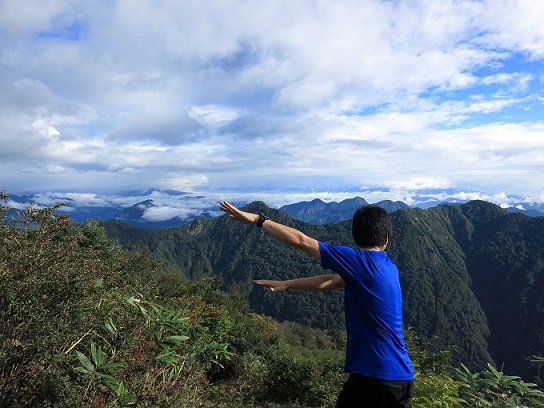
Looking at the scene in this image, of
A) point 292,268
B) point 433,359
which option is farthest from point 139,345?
point 292,268

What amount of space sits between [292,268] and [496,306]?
79898 mm

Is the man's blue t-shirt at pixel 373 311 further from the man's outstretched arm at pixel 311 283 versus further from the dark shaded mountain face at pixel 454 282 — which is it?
the dark shaded mountain face at pixel 454 282

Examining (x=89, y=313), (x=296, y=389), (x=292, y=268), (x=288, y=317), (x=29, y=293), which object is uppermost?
(x=29, y=293)

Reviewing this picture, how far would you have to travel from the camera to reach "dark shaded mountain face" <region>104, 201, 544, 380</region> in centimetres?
12312

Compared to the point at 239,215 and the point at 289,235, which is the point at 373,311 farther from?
the point at 239,215

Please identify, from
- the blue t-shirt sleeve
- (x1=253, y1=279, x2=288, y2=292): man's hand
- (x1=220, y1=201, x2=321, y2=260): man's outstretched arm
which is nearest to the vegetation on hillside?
(x1=253, y1=279, x2=288, y2=292): man's hand

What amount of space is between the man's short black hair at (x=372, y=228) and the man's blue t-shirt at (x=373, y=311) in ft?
0.37

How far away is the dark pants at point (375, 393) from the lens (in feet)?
7.94

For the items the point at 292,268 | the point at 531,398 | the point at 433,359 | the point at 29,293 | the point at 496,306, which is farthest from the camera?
the point at 292,268

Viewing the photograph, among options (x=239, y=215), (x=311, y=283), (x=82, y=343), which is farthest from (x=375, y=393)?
(x=82, y=343)

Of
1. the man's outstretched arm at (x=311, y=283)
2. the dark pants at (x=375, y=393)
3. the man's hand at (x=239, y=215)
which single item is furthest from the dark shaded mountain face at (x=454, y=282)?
the dark pants at (x=375, y=393)

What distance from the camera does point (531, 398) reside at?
2756 mm

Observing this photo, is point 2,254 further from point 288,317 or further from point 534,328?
point 534,328

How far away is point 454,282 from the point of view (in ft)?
512
